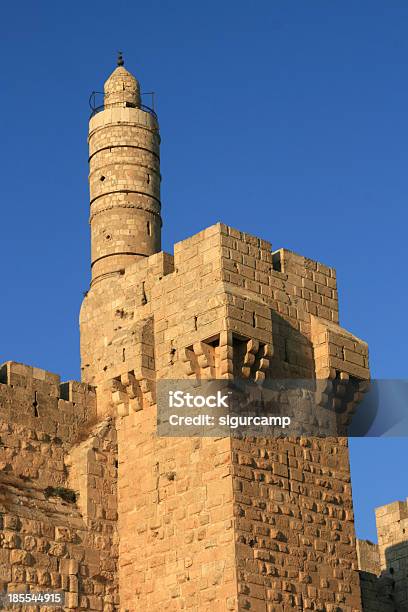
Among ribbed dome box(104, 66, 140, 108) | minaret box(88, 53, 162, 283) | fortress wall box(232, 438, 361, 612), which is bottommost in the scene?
fortress wall box(232, 438, 361, 612)

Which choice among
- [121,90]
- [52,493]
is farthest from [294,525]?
[121,90]

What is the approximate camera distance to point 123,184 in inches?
858

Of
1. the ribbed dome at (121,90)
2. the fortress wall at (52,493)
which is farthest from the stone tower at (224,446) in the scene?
the ribbed dome at (121,90)

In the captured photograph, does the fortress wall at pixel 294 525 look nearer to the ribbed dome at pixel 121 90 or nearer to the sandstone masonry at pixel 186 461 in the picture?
the sandstone masonry at pixel 186 461

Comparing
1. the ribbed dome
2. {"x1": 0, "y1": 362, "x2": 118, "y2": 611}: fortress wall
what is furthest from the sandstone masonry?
the ribbed dome

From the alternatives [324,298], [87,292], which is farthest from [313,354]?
[87,292]

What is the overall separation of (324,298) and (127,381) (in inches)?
128

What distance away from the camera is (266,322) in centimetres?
1830

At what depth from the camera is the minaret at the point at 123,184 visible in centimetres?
2144

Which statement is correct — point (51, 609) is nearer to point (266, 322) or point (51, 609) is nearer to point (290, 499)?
point (290, 499)

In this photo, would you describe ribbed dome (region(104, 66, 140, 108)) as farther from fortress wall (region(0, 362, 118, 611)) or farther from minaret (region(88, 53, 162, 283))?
fortress wall (region(0, 362, 118, 611))

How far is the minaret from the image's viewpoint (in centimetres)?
2144

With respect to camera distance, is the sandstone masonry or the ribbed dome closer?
the sandstone masonry

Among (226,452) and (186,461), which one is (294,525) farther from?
(186,461)
